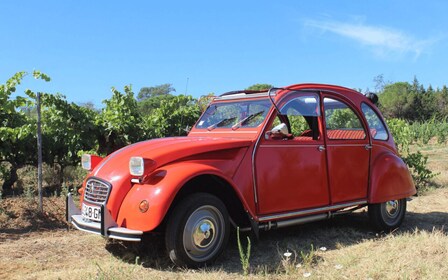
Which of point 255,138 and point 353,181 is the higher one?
point 255,138

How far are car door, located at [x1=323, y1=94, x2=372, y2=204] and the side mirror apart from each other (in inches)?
30.4

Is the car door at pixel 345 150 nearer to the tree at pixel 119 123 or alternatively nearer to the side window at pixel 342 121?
the side window at pixel 342 121

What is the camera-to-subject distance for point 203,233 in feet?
13.5

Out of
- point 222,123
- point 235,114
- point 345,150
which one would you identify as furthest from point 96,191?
point 345,150

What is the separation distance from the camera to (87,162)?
15.9ft

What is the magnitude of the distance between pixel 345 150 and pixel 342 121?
580 mm

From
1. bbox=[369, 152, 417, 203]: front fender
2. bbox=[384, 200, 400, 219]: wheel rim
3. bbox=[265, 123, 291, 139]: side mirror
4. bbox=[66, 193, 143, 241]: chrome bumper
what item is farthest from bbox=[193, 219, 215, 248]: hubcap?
bbox=[384, 200, 400, 219]: wheel rim

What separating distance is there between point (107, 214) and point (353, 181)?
3.15m

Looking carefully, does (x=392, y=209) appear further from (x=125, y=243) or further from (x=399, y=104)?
(x=399, y=104)

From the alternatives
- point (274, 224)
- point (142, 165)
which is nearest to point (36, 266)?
point (142, 165)

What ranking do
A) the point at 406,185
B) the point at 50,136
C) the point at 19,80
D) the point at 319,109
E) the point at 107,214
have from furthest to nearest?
the point at 50,136
the point at 19,80
the point at 406,185
the point at 319,109
the point at 107,214

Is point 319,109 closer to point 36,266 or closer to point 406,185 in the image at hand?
point 406,185

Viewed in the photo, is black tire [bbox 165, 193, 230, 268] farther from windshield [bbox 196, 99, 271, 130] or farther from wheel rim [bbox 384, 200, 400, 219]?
wheel rim [bbox 384, 200, 400, 219]

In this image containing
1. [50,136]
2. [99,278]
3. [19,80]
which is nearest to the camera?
[99,278]
